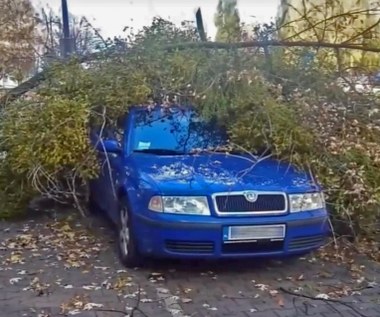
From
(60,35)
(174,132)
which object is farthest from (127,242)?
(60,35)

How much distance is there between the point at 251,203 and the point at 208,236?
0.45 meters

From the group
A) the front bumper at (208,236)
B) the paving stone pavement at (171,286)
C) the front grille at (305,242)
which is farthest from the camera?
the front grille at (305,242)

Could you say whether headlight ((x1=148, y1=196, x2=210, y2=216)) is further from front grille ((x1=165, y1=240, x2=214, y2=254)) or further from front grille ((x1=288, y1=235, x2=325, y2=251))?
front grille ((x1=288, y1=235, x2=325, y2=251))

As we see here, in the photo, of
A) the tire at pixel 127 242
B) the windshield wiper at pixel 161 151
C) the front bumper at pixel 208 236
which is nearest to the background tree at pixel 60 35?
the windshield wiper at pixel 161 151

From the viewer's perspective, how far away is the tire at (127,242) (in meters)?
5.07

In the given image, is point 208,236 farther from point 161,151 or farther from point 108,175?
point 108,175

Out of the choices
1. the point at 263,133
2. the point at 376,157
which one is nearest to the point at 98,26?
the point at 263,133

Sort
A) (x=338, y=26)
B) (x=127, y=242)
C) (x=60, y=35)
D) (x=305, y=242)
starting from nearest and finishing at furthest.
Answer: (x=305, y=242) < (x=127, y=242) < (x=338, y=26) < (x=60, y=35)

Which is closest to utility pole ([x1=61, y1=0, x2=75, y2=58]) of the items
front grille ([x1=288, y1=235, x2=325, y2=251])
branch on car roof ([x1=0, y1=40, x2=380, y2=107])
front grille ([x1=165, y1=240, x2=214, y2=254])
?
branch on car roof ([x1=0, y1=40, x2=380, y2=107])

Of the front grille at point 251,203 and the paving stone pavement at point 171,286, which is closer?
the paving stone pavement at point 171,286

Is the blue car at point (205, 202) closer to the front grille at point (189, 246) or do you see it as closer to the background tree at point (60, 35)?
A: the front grille at point (189, 246)

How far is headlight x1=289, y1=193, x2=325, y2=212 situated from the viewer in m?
4.95

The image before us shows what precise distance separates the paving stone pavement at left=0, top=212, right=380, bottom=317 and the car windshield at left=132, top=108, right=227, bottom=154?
108cm

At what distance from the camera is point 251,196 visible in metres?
4.82
